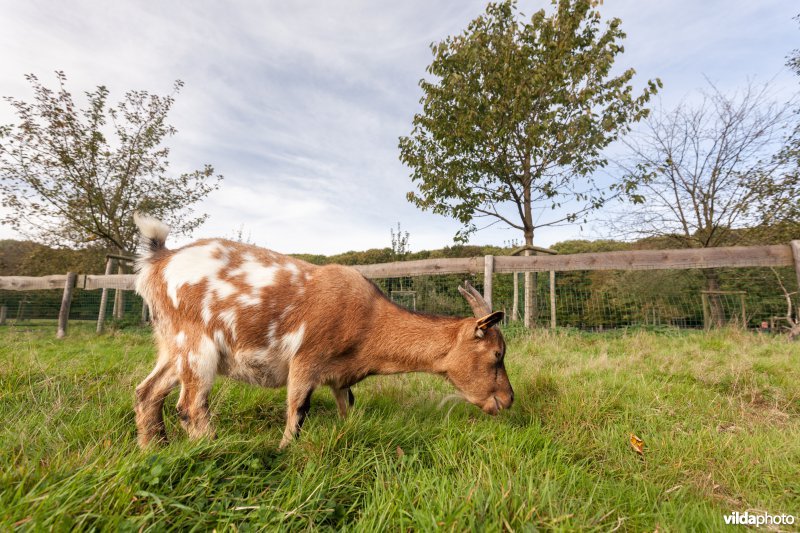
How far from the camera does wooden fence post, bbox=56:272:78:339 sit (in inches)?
393

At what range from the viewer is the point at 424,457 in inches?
93.2

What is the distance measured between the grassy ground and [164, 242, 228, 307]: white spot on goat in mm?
957

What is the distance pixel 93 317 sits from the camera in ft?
45.1

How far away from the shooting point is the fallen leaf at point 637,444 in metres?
2.54

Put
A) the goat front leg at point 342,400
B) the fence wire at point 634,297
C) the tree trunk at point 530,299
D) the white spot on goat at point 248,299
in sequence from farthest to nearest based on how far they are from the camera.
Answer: the fence wire at point 634,297 → the tree trunk at point 530,299 → the goat front leg at point 342,400 → the white spot on goat at point 248,299

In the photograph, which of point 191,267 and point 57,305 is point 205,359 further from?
point 57,305

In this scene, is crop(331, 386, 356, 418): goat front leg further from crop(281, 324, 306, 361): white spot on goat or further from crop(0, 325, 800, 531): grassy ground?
crop(281, 324, 306, 361): white spot on goat

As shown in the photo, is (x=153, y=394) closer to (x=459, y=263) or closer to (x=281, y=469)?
(x=281, y=469)

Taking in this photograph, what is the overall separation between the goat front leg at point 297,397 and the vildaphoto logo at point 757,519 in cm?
243

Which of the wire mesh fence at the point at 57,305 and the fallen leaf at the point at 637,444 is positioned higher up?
the wire mesh fence at the point at 57,305

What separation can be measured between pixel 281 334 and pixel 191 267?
36.2 inches

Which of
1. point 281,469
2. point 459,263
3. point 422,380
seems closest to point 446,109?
point 459,263

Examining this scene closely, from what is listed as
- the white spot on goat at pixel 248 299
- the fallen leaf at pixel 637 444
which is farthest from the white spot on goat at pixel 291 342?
the fallen leaf at pixel 637 444

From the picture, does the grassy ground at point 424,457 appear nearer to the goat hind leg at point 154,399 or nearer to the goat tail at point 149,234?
the goat hind leg at point 154,399
